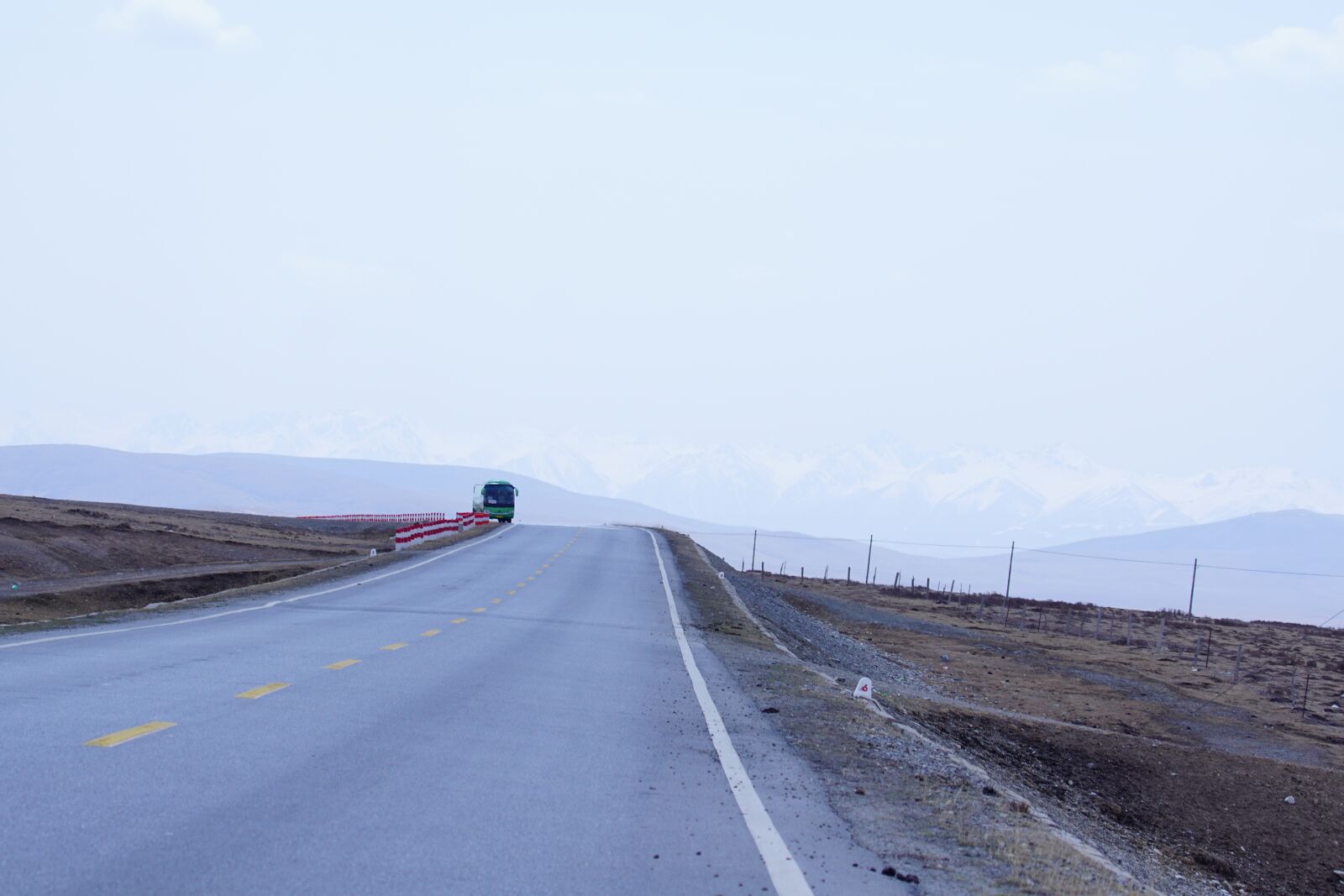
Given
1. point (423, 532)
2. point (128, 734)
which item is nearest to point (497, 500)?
point (423, 532)

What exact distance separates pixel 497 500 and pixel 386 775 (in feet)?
228

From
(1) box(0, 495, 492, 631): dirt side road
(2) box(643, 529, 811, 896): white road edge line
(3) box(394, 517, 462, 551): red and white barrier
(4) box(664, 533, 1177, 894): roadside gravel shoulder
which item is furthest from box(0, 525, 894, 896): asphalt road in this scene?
(3) box(394, 517, 462, 551): red and white barrier

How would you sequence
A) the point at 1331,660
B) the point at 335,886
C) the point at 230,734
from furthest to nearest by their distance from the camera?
the point at 1331,660
the point at 230,734
the point at 335,886

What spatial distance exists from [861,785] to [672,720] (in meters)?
2.75

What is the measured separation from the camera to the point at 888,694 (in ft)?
62.7

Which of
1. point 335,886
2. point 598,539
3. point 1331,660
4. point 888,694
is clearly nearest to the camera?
point 335,886

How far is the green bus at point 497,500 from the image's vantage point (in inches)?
3004

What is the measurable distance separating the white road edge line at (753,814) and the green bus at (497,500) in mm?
63175

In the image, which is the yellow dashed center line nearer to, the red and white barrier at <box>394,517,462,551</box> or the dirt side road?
the dirt side road

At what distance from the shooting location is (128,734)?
8.62 meters

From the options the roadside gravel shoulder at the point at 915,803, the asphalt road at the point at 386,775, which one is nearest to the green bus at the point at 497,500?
the roadside gravel shoulder at the point at 915,803

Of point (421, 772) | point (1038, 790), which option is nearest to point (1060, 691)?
point (1038, 790)

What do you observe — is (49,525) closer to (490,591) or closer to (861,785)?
(490,591)

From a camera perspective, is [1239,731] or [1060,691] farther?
[1060,691]
